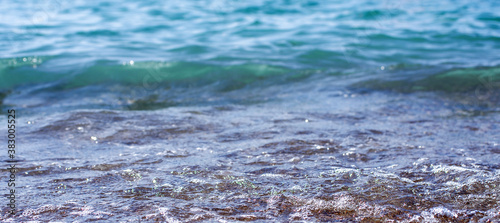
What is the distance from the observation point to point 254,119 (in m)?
4.15

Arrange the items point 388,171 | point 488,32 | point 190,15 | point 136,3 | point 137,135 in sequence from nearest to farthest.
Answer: point 388,171 → point 137,135 → point 488,32 → point 190,15 → point 136,3

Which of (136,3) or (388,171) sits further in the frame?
(136,3)

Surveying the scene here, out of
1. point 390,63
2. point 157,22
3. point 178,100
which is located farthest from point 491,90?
point 157,22

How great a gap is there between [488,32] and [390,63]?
3602mm

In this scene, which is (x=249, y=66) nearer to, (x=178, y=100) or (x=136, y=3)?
(x=178, y=100)

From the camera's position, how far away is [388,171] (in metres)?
Result: 2.78

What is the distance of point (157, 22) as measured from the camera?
11.1m

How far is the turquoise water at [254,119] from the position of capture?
2387mm

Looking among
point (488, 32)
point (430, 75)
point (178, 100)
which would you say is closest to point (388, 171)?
point (178, 100)

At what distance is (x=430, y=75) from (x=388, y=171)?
4.02 meters

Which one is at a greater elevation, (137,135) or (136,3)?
(136,3)

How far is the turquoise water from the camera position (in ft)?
7.83

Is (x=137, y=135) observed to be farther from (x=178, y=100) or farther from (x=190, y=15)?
(x=190, y=15)

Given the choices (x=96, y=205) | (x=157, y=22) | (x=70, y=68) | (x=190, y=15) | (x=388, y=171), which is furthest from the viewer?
(x=190, y=15)
